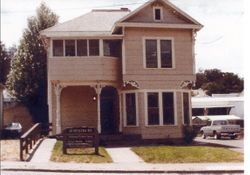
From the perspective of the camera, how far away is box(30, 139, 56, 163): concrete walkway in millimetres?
11520

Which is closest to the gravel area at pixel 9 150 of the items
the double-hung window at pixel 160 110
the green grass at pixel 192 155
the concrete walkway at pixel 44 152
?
the concrete walkway at pixel 44 152

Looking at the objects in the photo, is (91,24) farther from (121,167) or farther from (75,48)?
(121,167)

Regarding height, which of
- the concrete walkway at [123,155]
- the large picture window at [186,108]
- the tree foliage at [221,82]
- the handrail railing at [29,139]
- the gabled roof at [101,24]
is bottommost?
the concrete walkway at [123,155]

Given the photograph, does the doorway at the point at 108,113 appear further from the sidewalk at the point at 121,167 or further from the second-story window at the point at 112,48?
the sidewalk at the point at 121,167

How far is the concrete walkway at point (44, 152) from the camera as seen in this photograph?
37.8ft

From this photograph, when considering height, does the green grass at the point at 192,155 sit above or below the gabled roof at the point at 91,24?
below

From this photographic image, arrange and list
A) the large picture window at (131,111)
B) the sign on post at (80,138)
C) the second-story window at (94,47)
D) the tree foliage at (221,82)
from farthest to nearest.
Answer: the second-story window at (94,47) → the large picture window at (131,111) → the sign on post at (80,138) → the tree foliage at (221,82)

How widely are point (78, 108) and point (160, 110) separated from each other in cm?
334

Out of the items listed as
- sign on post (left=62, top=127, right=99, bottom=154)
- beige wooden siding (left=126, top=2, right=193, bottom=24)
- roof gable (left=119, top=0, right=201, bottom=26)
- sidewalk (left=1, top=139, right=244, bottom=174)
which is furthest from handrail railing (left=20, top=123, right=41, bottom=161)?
beige wooden siding (left=126, top=2, right=193, bottom=24)

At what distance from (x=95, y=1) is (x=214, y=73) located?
8.98ft

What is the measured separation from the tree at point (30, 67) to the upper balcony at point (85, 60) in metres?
2.10

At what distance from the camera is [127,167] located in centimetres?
1034

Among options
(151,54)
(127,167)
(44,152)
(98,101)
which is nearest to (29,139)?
(44,152)

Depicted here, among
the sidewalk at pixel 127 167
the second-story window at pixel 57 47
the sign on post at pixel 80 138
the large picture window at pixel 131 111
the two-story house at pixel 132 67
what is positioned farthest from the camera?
the large picture window at pixel 131 111
